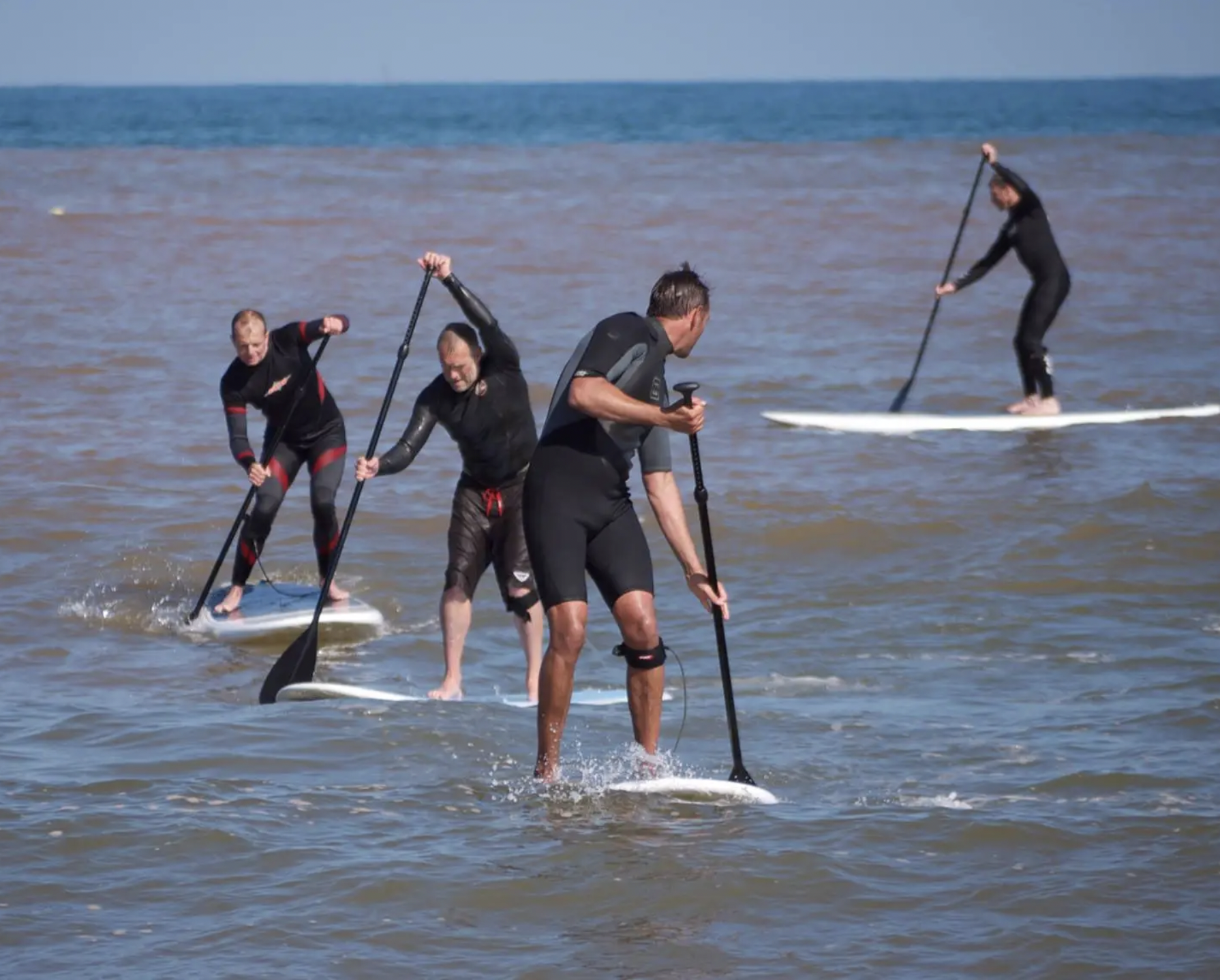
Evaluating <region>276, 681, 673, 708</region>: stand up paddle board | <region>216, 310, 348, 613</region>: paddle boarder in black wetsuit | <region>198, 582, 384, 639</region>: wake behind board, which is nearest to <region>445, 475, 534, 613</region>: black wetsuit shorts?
<region>276, 681, 673, 708</region>: stand up paddle board

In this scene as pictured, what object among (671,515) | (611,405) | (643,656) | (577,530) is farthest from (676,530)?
(611,405)

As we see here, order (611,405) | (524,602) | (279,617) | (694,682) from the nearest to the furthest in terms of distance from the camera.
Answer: (611,405) → (524,602) → (694,682) → (279,617)

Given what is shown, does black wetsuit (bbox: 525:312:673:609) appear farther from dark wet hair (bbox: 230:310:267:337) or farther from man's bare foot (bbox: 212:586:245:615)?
man's bare foot (bbox: 212:586:245:615)

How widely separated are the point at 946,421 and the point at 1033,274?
1286 mm

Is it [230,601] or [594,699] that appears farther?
[230,601]

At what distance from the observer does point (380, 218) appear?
3194 cm

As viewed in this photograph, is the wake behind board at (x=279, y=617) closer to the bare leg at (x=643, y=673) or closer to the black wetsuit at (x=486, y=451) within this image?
the black wetsuit at (x=486, y=451)

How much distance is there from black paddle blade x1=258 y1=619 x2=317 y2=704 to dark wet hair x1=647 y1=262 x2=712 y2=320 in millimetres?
2492

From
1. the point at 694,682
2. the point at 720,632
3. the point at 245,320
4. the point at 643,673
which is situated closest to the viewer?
the point at 643,673

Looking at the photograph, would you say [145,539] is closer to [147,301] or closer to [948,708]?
[948,708]

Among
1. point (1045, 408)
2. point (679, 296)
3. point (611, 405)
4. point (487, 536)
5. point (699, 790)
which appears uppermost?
point (1045, 408)

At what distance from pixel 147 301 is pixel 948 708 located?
49.2 ft

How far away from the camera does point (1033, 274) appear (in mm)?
13250

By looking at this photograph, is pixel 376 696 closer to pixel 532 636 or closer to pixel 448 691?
pixel 448 691
